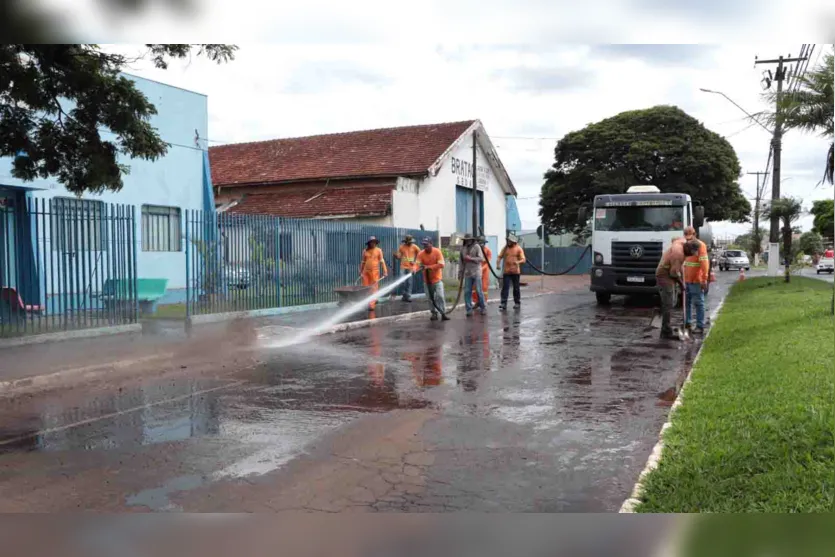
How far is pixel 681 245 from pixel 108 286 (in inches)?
357

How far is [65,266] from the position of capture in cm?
1091

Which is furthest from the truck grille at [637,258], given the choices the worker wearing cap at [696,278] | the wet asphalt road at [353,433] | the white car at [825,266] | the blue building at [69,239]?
the white car at [825,266]

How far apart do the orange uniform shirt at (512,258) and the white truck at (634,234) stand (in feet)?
6.26

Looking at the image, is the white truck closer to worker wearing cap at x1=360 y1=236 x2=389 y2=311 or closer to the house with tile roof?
worker wearing cap at x1=360 y1=236 x2=389 y2=311

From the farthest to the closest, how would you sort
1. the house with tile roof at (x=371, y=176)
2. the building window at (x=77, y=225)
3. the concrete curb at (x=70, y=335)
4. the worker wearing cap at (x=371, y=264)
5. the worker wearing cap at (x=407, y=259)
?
the house with tile roof at (x=371, y=176) < the worker wearing cap at (x=407, y=259) < the worker wearing cap at (x=371, y=264) < the building window at (x=77, y=225) < the concrete curb at (x=70, y=335)

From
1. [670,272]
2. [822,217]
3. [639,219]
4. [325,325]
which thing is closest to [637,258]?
[639,219]

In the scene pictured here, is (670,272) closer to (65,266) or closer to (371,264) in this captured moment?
(371,264)

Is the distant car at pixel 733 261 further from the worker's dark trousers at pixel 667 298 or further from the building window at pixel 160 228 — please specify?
the building window at pixel 160 228

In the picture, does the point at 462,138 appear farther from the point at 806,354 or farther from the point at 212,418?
the point at 212,418

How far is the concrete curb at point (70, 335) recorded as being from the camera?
32.4ft

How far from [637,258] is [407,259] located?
5.72m

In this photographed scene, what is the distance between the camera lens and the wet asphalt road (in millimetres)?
4508

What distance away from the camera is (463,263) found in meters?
15.7
